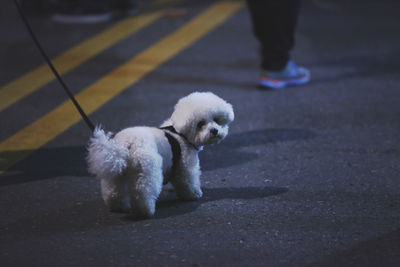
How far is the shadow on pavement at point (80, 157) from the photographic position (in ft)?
12.8

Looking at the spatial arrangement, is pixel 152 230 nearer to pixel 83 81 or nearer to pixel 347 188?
pixel 347 188

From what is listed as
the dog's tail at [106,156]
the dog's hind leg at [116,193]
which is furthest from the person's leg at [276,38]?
the dog's tail at [106,156]

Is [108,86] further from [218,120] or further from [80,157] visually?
[218,120]

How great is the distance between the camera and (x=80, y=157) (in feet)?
13.6

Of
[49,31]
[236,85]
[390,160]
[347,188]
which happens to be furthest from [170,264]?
[49,31]

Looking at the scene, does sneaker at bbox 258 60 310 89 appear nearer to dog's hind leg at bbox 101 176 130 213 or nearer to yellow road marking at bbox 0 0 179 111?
yellow road marking at bbox 0 0 179 111

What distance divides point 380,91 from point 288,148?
5.17 feet

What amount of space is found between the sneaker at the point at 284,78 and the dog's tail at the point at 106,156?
282 centimetres

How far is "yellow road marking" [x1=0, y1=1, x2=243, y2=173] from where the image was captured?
14.4 ft

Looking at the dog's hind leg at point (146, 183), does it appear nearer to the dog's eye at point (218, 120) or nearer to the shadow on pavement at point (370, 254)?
the dog's eye at point (218, 120)

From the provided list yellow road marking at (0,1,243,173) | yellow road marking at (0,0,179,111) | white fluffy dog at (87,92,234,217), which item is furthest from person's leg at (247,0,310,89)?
white fluffy dog at (87,92,234,217)

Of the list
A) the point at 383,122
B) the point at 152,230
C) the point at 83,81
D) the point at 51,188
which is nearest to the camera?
the point at 152,230

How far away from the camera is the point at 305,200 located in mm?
3436

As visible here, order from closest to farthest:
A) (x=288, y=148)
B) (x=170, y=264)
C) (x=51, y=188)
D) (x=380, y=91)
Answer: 1. (x=170, y=264)
2. (x=51, y=188)
3. (x=288, y=148)
4. (x=380, y=91)
